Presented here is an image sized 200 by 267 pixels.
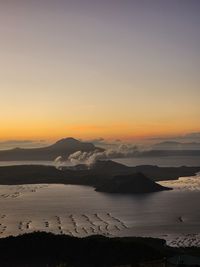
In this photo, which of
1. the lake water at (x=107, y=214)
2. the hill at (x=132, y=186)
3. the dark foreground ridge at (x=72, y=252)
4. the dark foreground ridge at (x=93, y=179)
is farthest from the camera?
the dark foreground ridge at (x=93, y=179)

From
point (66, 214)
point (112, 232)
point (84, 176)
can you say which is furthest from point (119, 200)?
point (84, 176)

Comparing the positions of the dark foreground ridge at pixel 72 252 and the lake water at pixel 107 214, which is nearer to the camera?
the dark foreground ridge at pixel 72 252

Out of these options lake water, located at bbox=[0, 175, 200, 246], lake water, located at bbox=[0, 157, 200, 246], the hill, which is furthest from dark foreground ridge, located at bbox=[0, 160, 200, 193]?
lake water, located at bbox=[0, 175, 200, 246]

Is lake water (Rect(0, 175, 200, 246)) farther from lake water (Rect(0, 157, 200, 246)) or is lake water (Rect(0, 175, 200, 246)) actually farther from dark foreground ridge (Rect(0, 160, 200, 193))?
dark foreground ridge (Rect(0, 160, 200, 193))

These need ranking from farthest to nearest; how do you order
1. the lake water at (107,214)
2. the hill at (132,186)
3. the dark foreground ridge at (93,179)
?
the dark foreground ridge at (93,179)
the hill at (132,186)
the lake water at (107,214)

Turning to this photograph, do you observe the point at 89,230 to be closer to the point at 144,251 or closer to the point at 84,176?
the point at 144,251

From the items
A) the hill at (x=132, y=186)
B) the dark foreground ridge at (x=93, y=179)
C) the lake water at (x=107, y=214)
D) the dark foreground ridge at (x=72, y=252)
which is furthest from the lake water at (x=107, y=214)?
the dark foreground ridge at (x=72, y=252)

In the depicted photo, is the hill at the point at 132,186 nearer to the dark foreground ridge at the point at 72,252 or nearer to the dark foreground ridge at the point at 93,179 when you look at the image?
the dark foreground ridge at the point at 93,179
